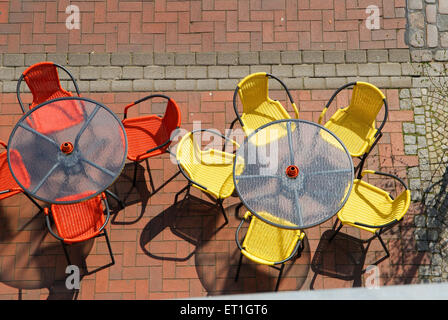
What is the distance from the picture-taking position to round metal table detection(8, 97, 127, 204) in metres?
5.11

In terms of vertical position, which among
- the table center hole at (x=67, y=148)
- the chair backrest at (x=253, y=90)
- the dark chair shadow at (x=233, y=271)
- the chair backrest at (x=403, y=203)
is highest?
the chair backrest at (x=253, y=90)

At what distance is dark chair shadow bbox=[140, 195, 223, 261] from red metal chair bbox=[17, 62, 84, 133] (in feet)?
5.45

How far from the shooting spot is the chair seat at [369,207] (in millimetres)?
5395

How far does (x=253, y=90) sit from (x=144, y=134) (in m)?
1.48

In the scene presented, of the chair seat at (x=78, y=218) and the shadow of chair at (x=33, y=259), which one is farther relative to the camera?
the shadow of chair at (x=33, y=259)

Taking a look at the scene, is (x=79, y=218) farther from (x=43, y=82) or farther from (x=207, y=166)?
(x=43, y=82)

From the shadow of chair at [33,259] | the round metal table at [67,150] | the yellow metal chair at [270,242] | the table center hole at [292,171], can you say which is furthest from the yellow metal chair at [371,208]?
the shadow of chair at [33,259]

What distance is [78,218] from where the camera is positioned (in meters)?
5.49

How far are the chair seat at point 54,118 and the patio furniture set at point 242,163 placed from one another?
11 mm

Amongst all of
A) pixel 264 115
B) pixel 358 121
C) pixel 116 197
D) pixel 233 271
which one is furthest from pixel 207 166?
pixel 358 121

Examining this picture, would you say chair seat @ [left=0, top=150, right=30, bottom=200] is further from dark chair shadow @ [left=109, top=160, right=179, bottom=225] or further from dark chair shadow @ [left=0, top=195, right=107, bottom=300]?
dark chair shadow @ [left=109, top=160, right=179, bottom=225]

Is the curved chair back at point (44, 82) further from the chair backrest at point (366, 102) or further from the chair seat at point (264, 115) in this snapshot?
the chair backrest at point (366, 102)
